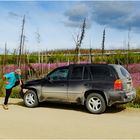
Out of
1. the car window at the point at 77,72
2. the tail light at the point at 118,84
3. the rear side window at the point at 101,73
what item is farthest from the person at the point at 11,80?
the tail light at the point at 118,84

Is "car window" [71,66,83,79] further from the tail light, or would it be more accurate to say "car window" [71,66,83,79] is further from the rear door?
the tail light

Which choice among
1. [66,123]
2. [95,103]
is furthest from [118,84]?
[66,123]

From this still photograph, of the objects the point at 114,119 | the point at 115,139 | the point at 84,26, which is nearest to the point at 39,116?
the point at 114,119

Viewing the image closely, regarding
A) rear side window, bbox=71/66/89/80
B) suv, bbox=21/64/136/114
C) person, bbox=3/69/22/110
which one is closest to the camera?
suv, bbox=21/64/136/114

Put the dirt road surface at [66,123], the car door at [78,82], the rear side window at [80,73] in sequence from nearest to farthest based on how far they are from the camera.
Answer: the dirt road surface at [66,123] → the car door at [78,82] → the rear side window at [80,73]

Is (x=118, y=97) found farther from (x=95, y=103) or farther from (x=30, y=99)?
(x=30, y=99)

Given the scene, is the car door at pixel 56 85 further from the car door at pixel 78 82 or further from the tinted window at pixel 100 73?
the tinted window at pixel 100 73

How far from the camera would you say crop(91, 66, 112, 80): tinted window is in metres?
13.7

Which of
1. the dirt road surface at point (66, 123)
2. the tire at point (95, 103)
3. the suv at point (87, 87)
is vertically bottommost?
the dirt road surface at point (66, 123)

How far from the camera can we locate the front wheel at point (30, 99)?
50.0ft

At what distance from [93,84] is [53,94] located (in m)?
1.71

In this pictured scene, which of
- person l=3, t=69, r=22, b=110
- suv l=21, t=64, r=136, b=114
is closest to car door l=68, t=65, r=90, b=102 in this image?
suv l=21, t=64, r=136, b=114

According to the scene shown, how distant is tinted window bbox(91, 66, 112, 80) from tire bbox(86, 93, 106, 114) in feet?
2.04

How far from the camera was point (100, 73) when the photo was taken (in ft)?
45.8
